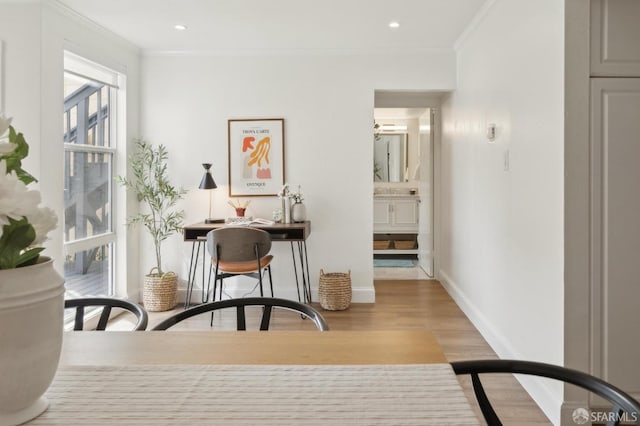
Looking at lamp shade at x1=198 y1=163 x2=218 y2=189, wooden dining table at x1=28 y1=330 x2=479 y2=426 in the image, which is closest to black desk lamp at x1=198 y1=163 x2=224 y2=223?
lamp shade at x1=198 y1=163 x2=218 y2=189

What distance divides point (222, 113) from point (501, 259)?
2862mm

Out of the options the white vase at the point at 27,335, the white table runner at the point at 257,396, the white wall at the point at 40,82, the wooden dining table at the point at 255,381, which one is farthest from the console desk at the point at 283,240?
the white vase at the point at 27,335

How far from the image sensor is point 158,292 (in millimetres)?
3926

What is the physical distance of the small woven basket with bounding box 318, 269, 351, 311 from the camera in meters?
3.91

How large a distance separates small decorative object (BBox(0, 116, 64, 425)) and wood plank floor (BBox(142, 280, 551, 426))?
2.11 m

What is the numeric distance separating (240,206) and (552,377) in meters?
3.59

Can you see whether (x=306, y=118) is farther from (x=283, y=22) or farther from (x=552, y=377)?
(x=552, y=377)

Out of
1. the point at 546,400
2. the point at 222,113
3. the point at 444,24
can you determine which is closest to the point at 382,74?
the point at 444,24

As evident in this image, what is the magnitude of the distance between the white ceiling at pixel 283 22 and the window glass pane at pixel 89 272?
75.4 inches

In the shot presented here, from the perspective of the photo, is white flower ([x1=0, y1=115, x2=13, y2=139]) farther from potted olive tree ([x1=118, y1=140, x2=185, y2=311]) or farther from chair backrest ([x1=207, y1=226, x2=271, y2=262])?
potted olive tree ([x1=118, y1=140, x2=185, y2=311])

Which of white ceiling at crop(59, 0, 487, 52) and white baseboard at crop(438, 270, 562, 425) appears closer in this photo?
white baseboard at crop(438, 270, 562, 425)

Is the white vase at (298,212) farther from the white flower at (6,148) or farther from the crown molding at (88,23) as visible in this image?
the white flower at (6,148)

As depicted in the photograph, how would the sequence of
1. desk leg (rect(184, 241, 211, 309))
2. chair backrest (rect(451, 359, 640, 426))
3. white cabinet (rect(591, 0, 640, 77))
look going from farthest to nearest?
desk leg (rect(184, 241, 211, 309))
white cabinet (rect(591, 0, 640, 77))
chair backrest (rect(451, 359, 640, 426))

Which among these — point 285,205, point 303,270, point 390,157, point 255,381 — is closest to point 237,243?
point 285,205
